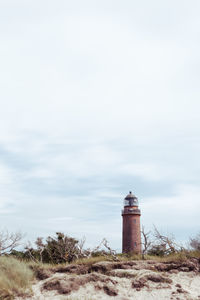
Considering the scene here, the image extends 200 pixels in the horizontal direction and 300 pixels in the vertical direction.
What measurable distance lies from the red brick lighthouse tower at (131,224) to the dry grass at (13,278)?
99.2 ft

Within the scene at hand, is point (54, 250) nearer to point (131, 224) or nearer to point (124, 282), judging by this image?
point (124, 282)

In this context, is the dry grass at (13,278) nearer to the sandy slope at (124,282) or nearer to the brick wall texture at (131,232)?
the sandy slope at (124,282)

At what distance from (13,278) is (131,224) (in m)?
32.4

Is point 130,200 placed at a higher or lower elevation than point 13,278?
higher

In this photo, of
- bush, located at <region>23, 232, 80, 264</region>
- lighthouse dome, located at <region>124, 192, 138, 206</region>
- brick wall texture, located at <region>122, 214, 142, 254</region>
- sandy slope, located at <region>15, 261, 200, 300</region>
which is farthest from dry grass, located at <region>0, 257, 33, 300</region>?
lighthouse dome, located at <region>124, 192, 138, 206</region>

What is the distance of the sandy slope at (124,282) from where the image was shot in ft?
39.4

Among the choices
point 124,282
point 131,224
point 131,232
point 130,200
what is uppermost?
point 130,200

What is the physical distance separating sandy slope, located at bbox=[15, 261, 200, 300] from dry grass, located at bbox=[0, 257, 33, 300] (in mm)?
469

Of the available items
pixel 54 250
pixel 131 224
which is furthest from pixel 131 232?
pixel 54 250

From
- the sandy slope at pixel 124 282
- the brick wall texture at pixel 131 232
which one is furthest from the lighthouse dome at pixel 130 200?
the sandy slope at pixel 124 282

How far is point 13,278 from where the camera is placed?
1335cm

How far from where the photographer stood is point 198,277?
13.2 metres

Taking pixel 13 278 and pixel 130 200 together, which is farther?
pixel 130 200

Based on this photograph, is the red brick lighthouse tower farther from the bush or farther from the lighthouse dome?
the bush
